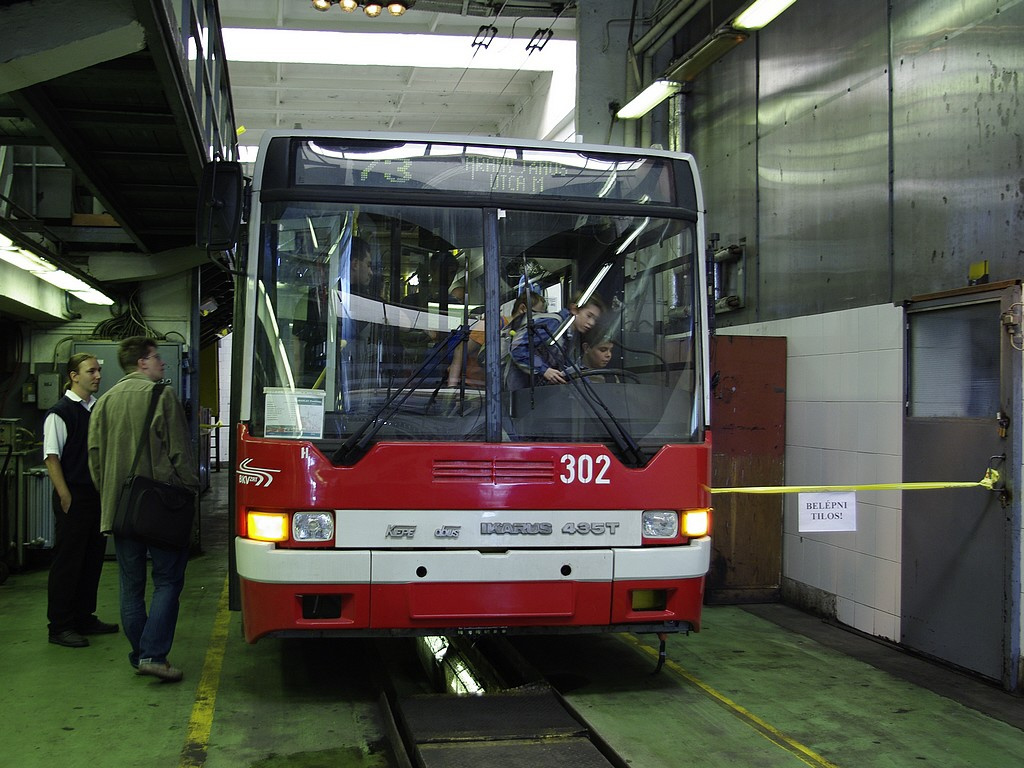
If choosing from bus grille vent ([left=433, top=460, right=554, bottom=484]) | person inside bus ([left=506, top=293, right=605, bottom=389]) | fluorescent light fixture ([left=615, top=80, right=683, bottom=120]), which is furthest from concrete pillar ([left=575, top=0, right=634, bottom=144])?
bus grille vent ([left=433, top=460, right=554, bottom=484])

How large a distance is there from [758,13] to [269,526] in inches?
193

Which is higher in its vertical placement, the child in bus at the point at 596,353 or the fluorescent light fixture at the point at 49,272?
the fluorescent light fixture at the point at 49,272

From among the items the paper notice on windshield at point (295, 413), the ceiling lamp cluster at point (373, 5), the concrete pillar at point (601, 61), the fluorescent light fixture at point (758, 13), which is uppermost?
the ceiling lamp cluster at point (373, 5)

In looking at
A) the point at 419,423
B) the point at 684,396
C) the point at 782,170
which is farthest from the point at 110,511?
the point at 782,170

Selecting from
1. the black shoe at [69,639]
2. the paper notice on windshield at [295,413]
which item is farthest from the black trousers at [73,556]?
the paper notice on windshield at [295,413]

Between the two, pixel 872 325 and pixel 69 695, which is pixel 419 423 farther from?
pixel 872 325

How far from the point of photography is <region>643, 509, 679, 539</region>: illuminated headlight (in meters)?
4.73

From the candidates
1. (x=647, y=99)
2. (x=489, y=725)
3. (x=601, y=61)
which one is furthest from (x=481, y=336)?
(x=601, y=61)

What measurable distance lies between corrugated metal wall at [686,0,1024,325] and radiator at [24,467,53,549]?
20.9 feet

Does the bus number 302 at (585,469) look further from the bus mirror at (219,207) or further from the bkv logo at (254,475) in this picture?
the bus mirror at (219,207)

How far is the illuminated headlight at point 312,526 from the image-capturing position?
443 centimetres

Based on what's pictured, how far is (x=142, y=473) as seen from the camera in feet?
16.5

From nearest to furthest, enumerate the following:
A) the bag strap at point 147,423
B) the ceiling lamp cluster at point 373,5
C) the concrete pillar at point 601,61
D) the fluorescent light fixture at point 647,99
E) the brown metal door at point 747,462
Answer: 1. the bag strap at point 147,423
2. the brown metal door at point 747,462
3. the fluorescent light fixture at point 647,99
4. the ceiling lamp cluster at point 373,5
5. the concrete pillar at point 601,61

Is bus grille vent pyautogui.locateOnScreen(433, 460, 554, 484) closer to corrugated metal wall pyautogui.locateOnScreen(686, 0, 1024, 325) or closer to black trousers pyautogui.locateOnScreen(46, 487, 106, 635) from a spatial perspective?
black trousers pyautogui.locateOnScreen(46, 487, 106, 635)
